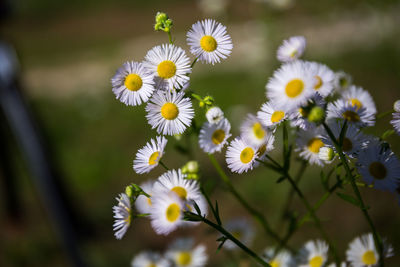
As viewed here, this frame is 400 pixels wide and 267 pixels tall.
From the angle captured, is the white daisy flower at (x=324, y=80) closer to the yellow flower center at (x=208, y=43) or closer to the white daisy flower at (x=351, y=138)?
the white daisy flower at (x=351, y=138)

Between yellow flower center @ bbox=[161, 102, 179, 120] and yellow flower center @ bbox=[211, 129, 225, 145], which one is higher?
yellow flower center @ bbox=[161, 102, 179, 120]

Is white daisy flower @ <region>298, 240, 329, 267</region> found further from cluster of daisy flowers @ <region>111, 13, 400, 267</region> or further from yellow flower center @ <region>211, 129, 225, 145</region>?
yellow flower center @ <region>211, 129, 225, 145</region>

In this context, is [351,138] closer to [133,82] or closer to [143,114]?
[133,82]

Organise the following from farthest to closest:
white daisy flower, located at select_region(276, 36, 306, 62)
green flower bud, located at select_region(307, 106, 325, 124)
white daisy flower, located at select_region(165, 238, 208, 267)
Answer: white daisy flower, located at select_region(165, 238, 208, 267) → white daisy flower, located at select_region(276, 36, 306, 62) → green flower bud, located at select_region(307, 106, 325, 124)

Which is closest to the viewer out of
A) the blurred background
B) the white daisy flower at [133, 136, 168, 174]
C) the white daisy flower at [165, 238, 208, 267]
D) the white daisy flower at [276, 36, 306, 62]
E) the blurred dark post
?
the white daisy flower at [133, 136, 168, 174]

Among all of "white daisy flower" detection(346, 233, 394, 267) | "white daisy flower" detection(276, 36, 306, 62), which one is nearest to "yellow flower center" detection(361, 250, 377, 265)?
"white daisy flower" detection(346, 233, 394, 267)

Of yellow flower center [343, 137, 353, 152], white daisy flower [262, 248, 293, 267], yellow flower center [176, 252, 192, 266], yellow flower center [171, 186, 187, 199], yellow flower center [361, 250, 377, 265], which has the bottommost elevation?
yellow flower center [361, 250, 377, 265]

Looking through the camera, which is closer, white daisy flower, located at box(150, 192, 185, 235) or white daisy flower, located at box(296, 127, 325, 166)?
white daisy flower, located at box(150, 192, 185, 235)

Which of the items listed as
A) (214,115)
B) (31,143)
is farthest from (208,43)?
(31,143)
